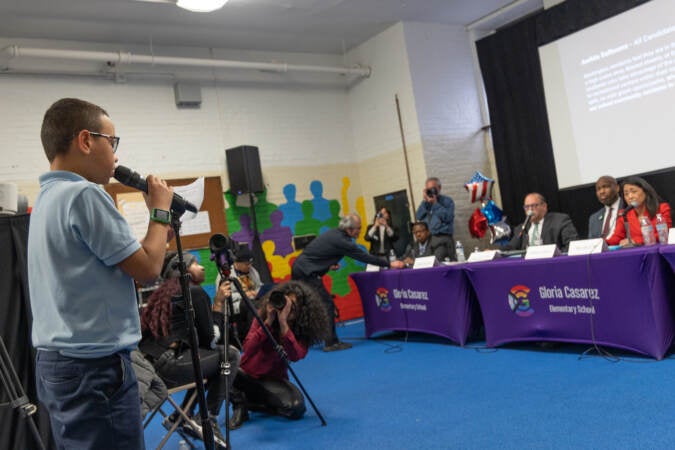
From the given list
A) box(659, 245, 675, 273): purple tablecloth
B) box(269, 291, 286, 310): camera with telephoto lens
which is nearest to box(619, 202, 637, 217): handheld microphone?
box(659, 245, 675, 273): purple tablecloth

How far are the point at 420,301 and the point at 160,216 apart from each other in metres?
4.24

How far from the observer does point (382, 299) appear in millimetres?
5965

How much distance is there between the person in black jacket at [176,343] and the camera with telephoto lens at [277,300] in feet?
1.22

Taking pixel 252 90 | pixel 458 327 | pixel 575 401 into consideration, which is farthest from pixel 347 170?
pixel 575 401

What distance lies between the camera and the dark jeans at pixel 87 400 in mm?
1294

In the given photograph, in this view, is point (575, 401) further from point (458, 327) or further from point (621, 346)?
point (458, 327)

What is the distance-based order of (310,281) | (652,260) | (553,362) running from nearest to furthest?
(652,260), (553,362), (310,281)

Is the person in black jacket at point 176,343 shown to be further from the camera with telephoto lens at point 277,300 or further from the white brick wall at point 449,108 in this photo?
the white brick wall at point 449,108

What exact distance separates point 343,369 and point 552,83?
12.7 ft

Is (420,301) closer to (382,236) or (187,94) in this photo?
(382,236)

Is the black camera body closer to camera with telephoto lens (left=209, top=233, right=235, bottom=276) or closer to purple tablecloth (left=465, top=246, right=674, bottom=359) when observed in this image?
purple tablecloth (left=465, top=246, right=674, bottom=359)

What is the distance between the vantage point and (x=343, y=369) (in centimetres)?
491

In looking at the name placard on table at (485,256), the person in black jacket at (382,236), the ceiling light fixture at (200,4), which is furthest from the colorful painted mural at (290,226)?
the name placard on table at (485,256)

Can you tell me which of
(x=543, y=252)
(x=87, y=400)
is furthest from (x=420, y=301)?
(x=87, y=400)
